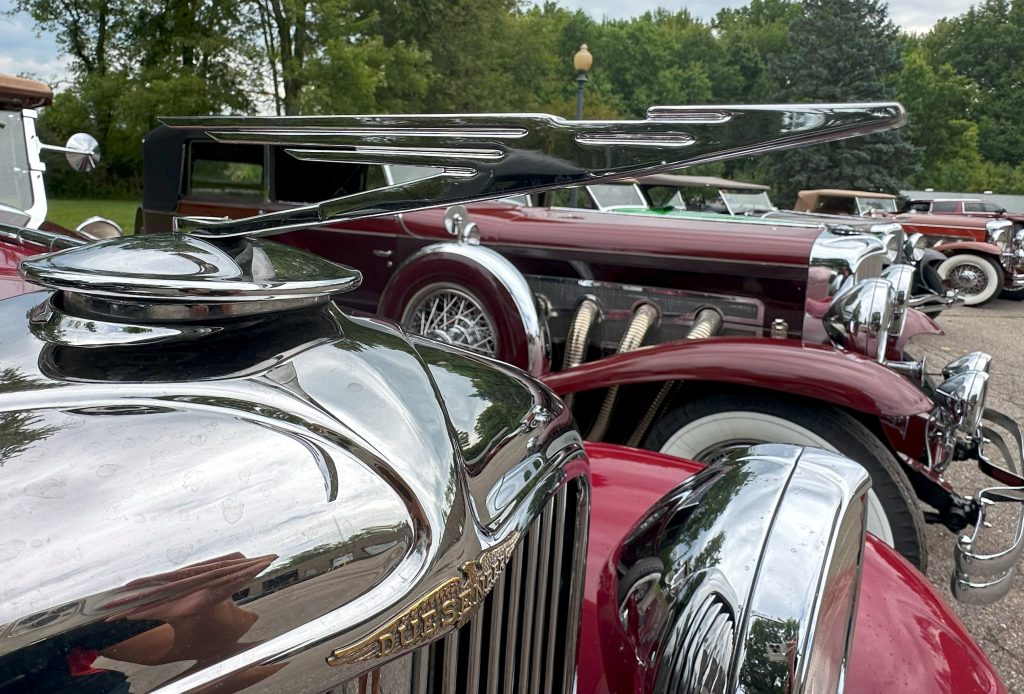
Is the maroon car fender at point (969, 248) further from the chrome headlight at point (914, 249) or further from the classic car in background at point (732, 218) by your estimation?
the chrome headlight at point (914, 249)

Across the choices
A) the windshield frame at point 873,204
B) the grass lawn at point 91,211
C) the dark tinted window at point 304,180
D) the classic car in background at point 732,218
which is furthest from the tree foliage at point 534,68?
the windshield frame at point 873,204

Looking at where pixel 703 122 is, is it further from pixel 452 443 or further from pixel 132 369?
pixel 132 369

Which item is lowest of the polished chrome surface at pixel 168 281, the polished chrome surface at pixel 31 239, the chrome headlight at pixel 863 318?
the chrome headlight at pixel 863 318

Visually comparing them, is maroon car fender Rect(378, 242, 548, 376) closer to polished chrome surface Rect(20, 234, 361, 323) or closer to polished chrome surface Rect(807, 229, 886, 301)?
polished chrome surface Rect(807, 229, 886, 301)

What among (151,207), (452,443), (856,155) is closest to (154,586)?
(452,443)

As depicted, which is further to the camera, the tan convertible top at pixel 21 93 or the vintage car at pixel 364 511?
the tan convertible top at pixel 21 93

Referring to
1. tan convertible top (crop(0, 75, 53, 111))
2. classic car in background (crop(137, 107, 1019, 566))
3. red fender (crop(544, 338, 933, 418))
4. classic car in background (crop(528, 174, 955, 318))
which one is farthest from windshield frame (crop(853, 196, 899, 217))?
tan convertible top (crop(0, 75, 53, 111))

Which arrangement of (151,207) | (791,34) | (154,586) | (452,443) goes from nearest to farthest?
(154,586), (452,443), (151,207), (791,34)

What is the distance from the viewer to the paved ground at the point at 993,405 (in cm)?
278

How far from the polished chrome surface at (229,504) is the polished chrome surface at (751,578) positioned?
12.6 inches

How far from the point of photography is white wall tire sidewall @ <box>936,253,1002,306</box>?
1162 cm

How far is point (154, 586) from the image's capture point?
23.7 inches

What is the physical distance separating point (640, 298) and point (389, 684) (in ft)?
11.1

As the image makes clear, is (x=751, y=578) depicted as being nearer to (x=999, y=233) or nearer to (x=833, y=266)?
(x=833, y=266)
